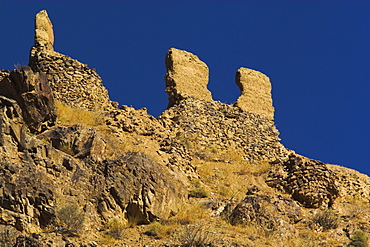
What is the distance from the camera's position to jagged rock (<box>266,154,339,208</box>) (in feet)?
67.8

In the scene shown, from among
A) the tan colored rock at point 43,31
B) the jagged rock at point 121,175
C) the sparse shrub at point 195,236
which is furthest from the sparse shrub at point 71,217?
the tan colored rock at point 43,31

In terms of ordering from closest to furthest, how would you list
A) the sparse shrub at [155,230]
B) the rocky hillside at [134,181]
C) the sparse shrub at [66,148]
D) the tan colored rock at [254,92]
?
the rocky hillside at [134,181]
the sparse shrub at [155,230]
the sparse shrub at [66,148]
the tan colored rock at [254,92]

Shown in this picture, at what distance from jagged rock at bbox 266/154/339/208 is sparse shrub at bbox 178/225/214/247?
5.56m

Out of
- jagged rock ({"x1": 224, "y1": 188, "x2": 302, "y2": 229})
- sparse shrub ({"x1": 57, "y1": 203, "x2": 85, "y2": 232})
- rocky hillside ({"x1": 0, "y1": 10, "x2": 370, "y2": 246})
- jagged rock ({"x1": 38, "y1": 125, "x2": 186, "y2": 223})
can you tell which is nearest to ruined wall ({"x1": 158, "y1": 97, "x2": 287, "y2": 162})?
rocky hillside ({"x1": 0, "y1": 10, "x2": 370, "y2": 246})

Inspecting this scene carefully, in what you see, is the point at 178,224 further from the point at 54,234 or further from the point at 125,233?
the point at 54,234

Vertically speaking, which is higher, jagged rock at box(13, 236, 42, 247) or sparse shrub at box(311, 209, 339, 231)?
sparse shrub at box(311, 209, 339, 231)

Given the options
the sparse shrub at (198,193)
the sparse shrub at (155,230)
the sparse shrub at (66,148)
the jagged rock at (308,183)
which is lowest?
the sparse shrub at (155,230)

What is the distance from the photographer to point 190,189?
19.5 metres

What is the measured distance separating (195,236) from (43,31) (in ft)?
47.7

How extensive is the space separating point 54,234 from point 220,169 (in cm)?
960

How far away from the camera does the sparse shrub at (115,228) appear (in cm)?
1545

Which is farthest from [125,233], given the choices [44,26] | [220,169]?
[44,26]

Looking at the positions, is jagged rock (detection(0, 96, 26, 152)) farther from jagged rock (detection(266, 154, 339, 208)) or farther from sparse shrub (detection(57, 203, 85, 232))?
jagged rock (detection(266, 154, 339, 208))

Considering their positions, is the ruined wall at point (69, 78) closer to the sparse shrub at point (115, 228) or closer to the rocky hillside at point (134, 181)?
the rocky hillside at point (134, 181)
